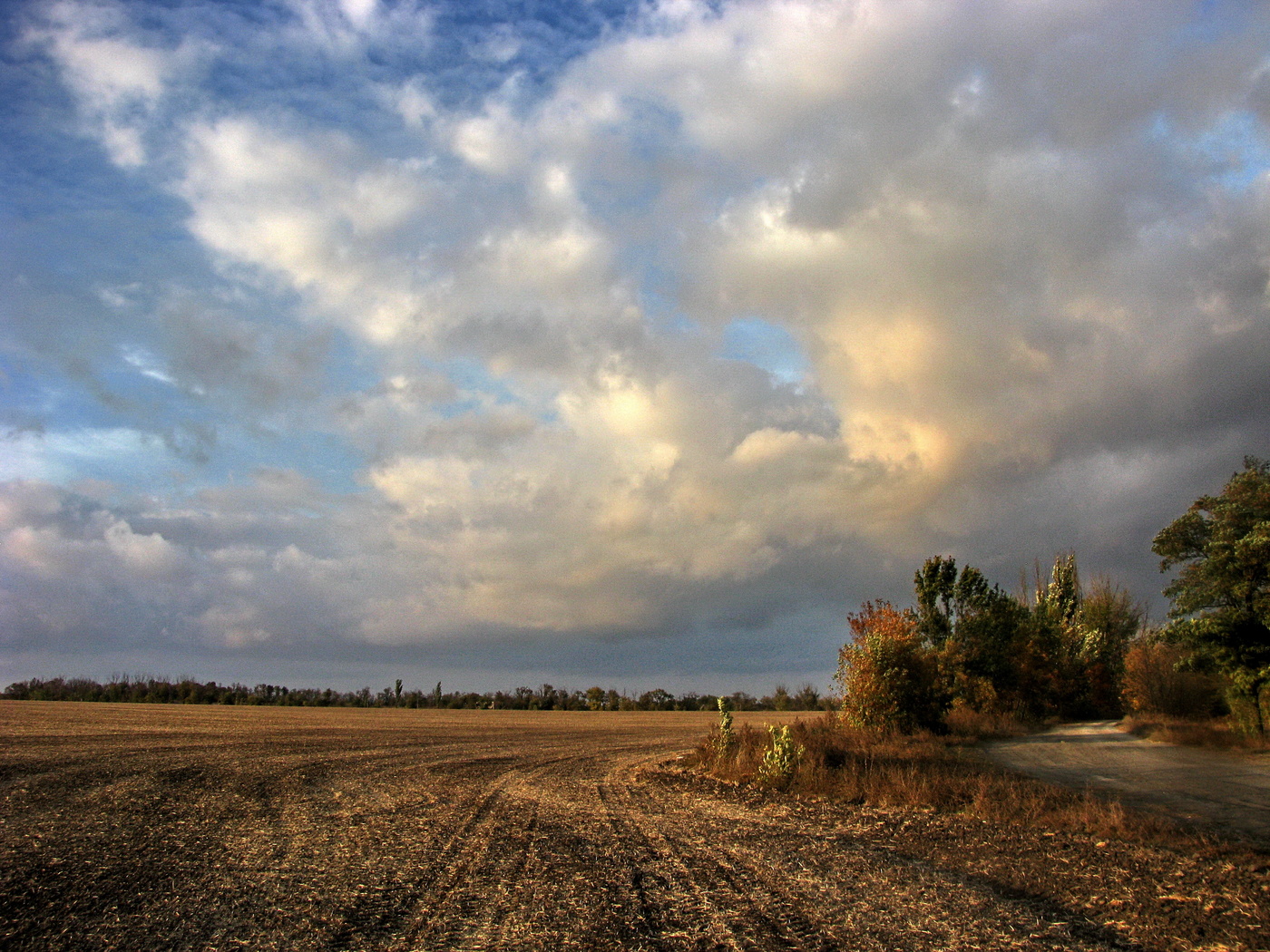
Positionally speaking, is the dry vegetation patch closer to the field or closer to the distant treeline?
the field

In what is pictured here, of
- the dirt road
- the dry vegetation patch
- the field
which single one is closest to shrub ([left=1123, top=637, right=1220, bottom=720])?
the dirt road

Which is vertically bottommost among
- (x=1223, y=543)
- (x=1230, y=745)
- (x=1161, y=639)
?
(x=1230, y=745)

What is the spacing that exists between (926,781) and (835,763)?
3371mm

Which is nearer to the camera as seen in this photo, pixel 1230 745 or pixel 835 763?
pixel 835 763

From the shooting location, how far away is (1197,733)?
29703 mm

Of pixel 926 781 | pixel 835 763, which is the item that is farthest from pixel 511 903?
pixel 835 763

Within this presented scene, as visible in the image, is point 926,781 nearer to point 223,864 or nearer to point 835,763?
point 835,763

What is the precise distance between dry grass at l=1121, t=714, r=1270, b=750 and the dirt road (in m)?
1.08

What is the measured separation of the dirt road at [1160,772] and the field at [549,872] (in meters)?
4.33

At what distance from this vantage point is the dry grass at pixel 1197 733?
89.8 feet

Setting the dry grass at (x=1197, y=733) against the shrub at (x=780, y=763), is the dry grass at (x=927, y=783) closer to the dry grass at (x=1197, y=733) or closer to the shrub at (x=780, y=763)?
the shrub at (x=780, y=763)

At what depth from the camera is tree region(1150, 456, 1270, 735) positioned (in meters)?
25.7

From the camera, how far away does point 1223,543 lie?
26219 millimetres

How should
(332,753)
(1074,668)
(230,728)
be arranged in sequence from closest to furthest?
1. (332,753)
2. (230,728)
3. (1074,668)
